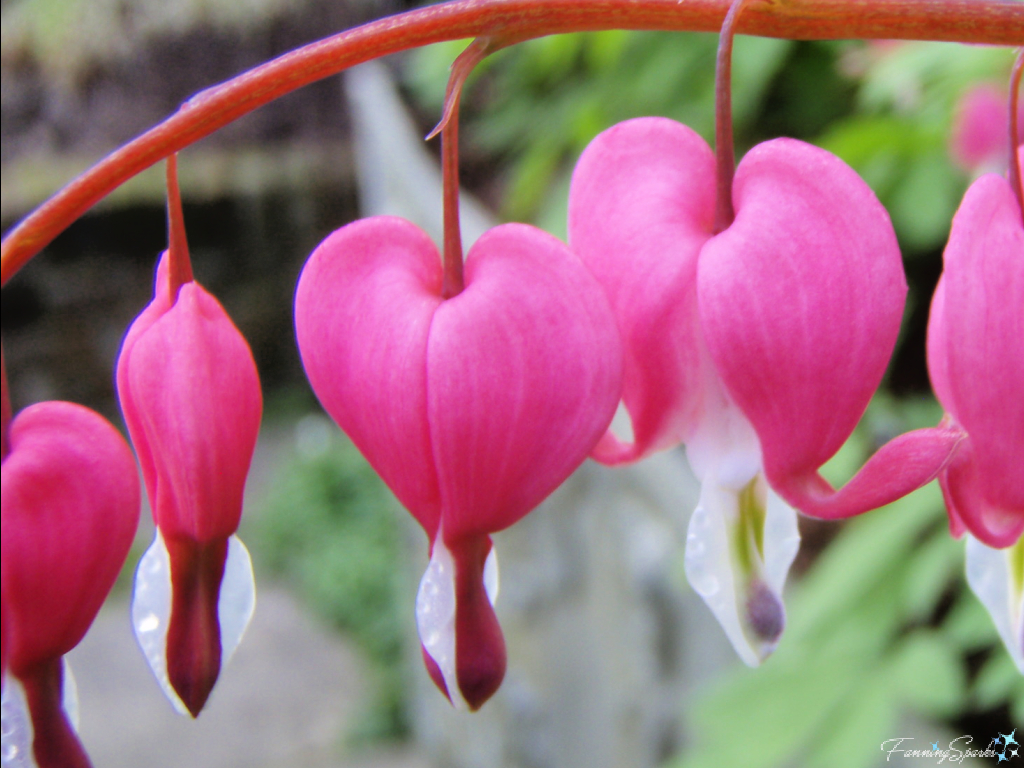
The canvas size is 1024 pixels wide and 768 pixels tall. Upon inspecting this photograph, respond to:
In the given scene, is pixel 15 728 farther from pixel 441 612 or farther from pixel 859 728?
pixel 859 728

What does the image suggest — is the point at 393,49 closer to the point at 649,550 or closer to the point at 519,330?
the point at 519,330

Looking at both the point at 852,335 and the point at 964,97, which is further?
the point at 964,97

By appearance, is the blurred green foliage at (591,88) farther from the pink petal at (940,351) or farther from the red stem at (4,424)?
the red stem at (4,424)

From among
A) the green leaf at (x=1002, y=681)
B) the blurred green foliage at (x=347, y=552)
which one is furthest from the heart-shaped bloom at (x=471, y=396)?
the blurred green foliage at (x=347, y=552)

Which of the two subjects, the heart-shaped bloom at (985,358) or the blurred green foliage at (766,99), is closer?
the heart-shaped bloom at (985,358)

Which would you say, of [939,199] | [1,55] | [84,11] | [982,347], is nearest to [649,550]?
[939,199]

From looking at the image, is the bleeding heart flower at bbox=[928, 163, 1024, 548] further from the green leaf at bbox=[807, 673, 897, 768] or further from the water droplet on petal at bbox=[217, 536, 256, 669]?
the green leaf at bbox=[807, 673, 897, 768]

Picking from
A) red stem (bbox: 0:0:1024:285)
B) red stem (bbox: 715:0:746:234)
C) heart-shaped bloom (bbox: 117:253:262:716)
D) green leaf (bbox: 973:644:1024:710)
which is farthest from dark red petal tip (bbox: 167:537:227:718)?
green leaf (bbox: 973:644:1024:710)
